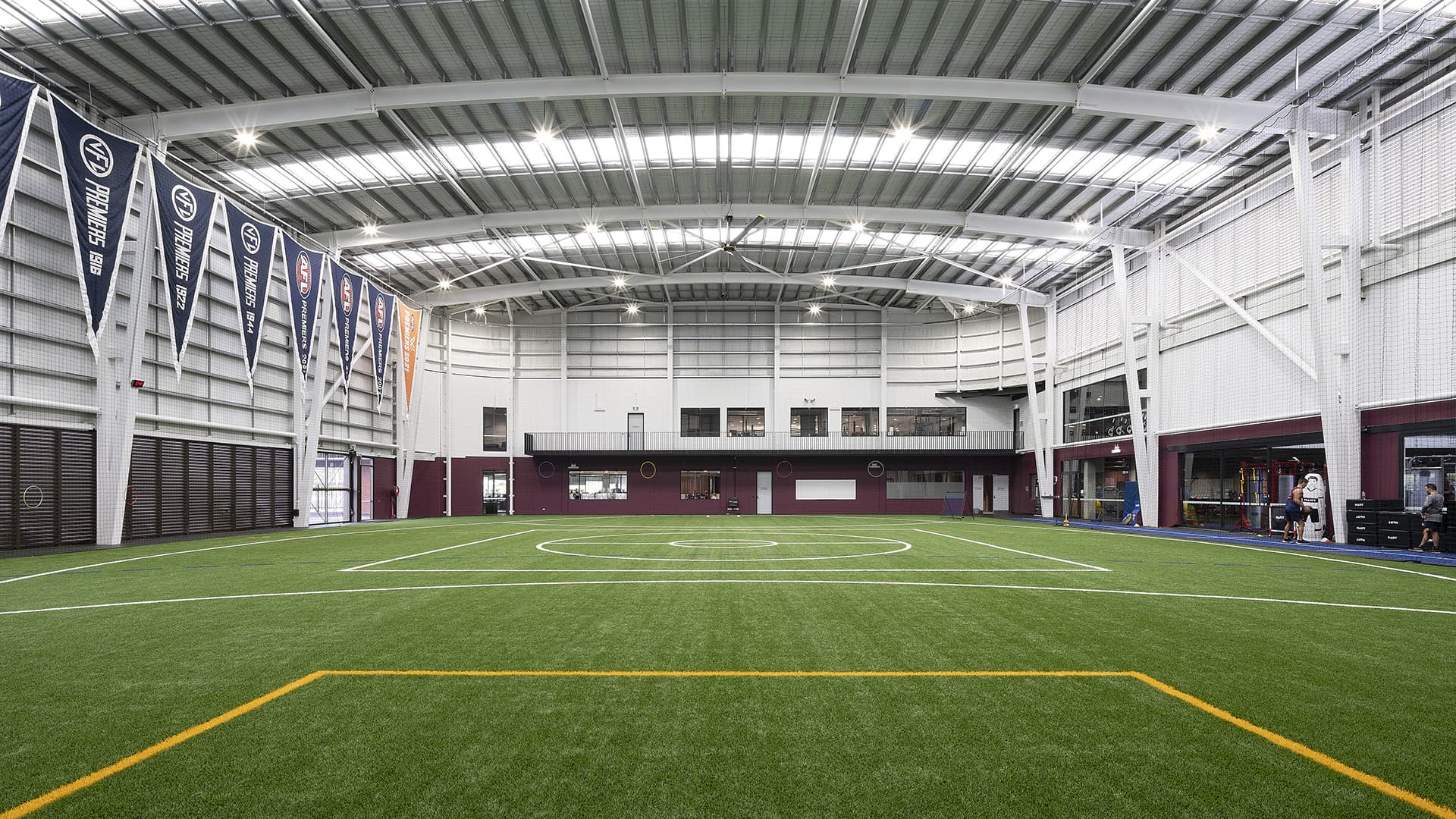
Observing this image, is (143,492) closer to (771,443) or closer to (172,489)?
(172,489)

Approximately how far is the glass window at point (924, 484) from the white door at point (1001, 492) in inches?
76.7

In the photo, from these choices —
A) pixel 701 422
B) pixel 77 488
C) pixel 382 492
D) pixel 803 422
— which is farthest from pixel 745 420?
pixel 77 488

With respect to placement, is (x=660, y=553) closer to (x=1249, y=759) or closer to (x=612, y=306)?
(x=1249, y=759)

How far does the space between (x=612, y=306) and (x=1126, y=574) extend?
37.6m

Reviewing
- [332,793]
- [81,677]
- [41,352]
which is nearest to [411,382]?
[41,352]

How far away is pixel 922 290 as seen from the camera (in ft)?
128

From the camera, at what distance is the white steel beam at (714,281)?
38.6m

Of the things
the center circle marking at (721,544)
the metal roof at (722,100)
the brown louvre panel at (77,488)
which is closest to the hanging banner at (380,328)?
the metal roof at (722,100)

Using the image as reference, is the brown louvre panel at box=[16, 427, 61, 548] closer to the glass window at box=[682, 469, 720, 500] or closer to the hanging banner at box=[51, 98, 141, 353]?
the hanging banner at box=[51, 98, 141, 353]

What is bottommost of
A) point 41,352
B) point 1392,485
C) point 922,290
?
point 1392,485

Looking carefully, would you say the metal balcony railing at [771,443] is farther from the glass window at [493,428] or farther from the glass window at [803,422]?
the glass window at [493,428]

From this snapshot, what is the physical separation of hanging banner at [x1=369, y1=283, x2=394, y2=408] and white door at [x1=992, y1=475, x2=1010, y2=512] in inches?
1437

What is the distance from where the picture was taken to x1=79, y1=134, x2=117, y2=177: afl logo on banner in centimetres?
1770

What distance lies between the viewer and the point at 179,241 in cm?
2042
